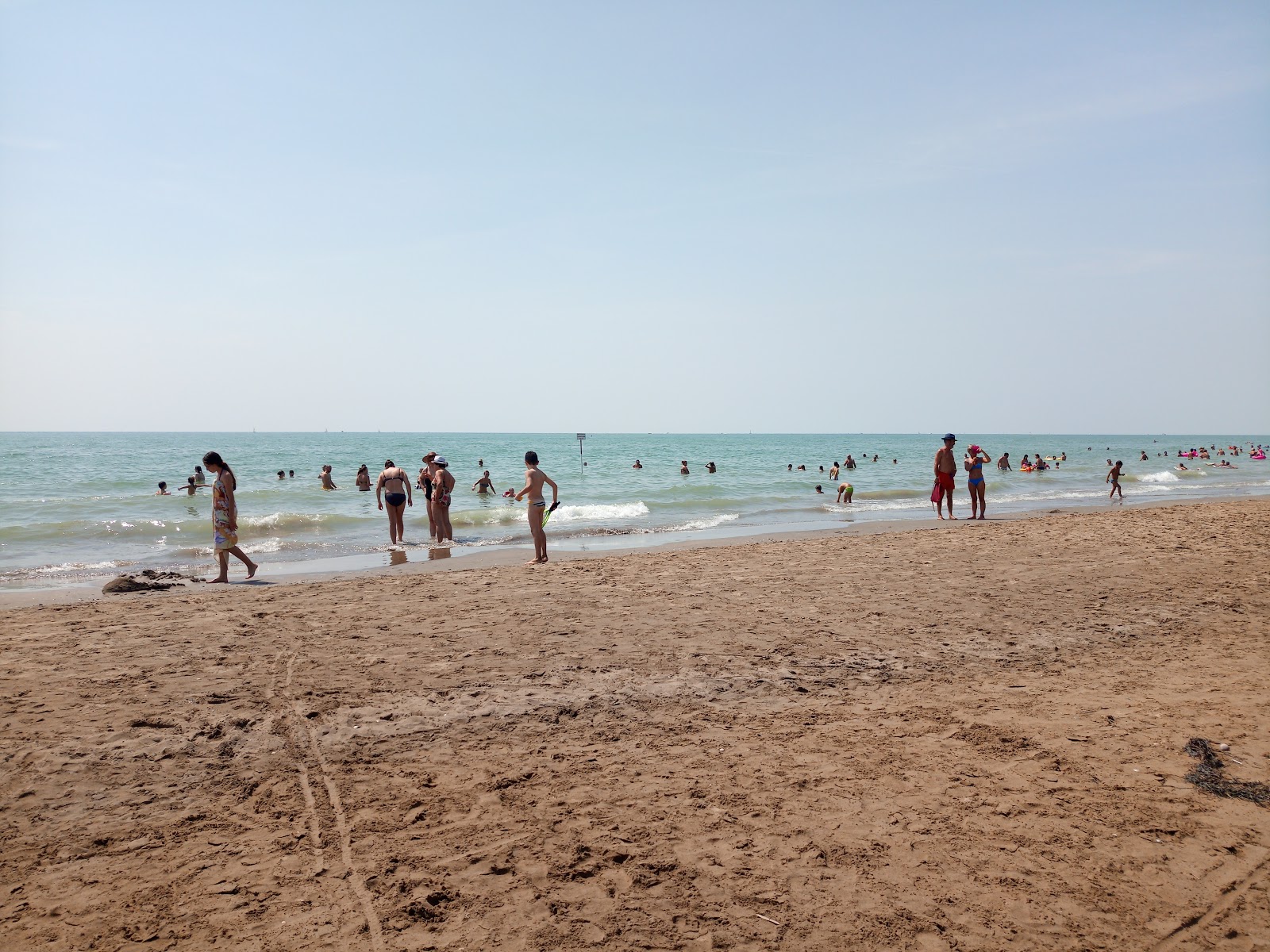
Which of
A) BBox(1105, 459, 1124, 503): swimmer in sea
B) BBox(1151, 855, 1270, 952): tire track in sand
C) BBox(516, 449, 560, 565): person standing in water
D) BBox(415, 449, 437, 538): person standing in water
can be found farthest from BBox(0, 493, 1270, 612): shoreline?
BBox(1151, 855, 1270, 952): tire track in sand

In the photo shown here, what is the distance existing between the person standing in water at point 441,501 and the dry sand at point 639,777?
7725mm

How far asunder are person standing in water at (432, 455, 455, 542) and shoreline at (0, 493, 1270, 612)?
0.46 metres

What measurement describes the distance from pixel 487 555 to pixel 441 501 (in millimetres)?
2531

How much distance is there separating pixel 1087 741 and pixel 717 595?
437cm

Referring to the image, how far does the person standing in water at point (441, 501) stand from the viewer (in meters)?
15.8

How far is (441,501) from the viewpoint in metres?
15.8

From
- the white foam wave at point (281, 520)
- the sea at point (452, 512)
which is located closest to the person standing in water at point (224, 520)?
the sea at point (452, 512)

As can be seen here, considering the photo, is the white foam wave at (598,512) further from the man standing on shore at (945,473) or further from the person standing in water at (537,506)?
the person standing in water at (537,506)

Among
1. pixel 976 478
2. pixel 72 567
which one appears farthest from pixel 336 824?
pixel 976 478

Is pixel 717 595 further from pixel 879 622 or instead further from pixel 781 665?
pixel 781 665

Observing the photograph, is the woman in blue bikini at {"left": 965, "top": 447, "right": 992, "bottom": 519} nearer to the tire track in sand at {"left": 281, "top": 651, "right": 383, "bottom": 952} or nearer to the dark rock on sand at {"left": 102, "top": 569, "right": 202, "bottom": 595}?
the dark rock on sand at {"left": 102, "top": 569, "right": 202, "bottom": 595}

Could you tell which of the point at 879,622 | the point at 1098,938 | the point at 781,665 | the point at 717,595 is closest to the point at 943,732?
the point at 781,665

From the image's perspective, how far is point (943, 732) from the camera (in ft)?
15.7

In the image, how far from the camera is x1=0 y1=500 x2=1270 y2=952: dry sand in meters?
3.09
